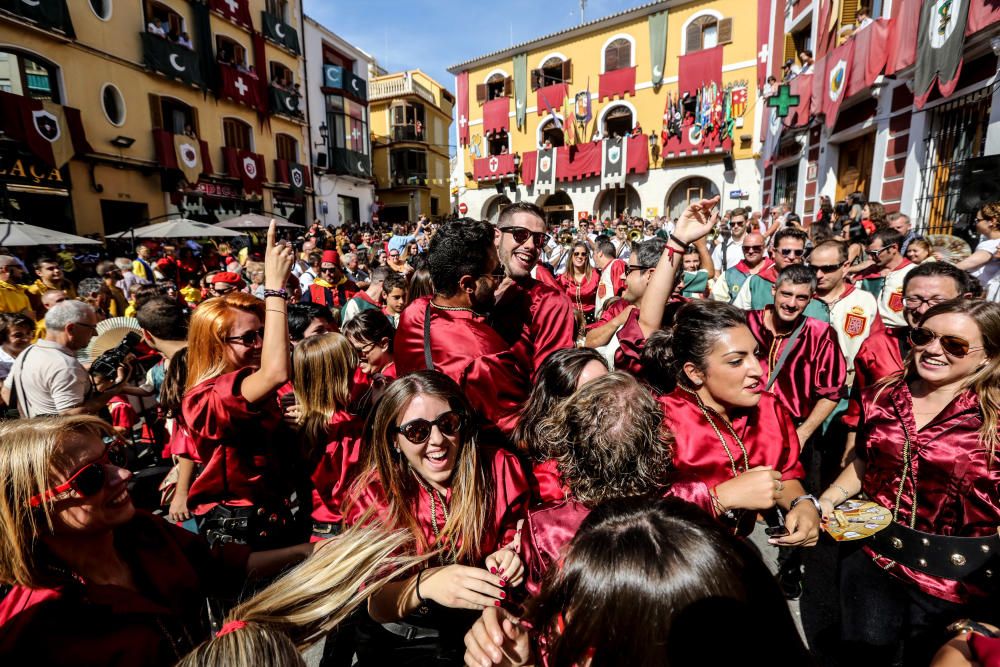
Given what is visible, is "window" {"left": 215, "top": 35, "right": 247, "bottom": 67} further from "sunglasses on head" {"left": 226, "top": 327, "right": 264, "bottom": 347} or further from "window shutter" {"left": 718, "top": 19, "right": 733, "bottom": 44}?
"sunglasses on head" {"left": 226, "top": 327, "right": 264, "bottom": 347}

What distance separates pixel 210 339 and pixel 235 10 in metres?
21.0

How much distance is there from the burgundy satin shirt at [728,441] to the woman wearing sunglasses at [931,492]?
27cm

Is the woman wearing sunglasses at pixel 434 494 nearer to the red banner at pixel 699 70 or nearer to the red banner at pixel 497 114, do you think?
the red banner at pixel 699 70

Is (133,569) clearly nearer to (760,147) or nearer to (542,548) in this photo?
(542,548)

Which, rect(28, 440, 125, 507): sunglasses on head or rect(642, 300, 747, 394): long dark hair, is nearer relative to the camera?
rect(28, 440, 125, 507): sunglasses on head

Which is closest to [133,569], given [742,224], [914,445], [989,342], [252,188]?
[914,445]

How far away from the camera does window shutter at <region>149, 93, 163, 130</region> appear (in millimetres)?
15055

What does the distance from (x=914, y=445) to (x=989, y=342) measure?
0.48 metres

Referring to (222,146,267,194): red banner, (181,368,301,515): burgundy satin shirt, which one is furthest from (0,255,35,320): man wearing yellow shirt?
(222,146,267,194): red banner

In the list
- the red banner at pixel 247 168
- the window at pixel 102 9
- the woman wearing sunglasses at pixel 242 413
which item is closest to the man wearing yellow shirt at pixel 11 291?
the woman wearing sunglasses at pixel 242 413

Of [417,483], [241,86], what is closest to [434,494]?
[417,483]

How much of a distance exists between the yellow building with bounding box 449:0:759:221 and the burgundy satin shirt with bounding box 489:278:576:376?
786 inches

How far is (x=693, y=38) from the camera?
20.7 meters

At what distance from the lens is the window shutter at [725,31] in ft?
64.7
